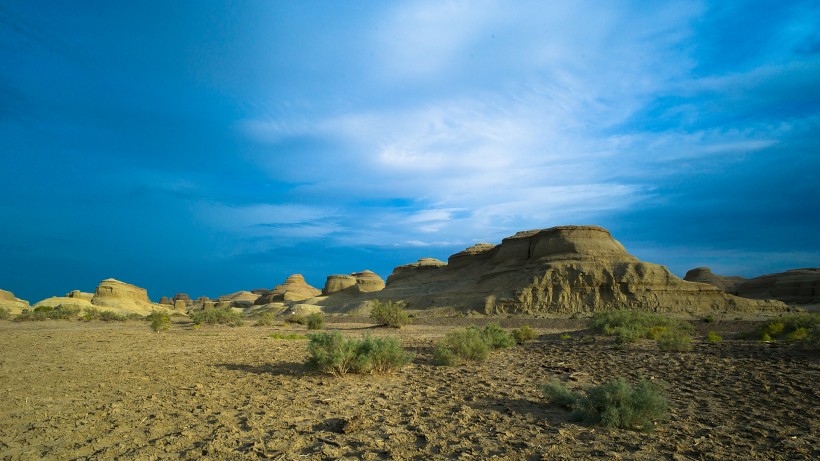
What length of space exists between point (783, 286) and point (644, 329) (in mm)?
57661

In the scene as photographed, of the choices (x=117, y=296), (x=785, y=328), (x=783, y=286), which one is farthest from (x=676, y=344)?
(x=783, y=286)

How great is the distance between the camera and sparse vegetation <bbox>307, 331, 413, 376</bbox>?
987cm

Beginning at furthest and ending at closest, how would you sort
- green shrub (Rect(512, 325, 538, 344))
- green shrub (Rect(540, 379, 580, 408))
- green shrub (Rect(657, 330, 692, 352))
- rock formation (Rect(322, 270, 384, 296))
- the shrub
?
rock formation (Rect(322, 270, 384, 296)), green shrub (Rect(512, 325, 538, 344)), green shrub (Rect(657, 330, 692, 352)), green shrub (Rect(540, 379, 580, 408)), the shrub

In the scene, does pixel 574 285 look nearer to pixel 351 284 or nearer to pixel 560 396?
pixel 560 396

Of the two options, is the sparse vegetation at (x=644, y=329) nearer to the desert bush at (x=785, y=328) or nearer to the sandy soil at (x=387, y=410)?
the sandy soil at (x=387, y=410)

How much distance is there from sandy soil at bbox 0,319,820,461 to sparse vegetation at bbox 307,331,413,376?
0.33m

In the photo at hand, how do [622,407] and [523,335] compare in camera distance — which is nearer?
[622,407]

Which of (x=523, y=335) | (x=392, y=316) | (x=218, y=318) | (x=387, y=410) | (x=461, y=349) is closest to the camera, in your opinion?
(x=387, y=410)

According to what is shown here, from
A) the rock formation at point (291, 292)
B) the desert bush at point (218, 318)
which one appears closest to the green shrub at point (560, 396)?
the desert bush at point (218, 318)

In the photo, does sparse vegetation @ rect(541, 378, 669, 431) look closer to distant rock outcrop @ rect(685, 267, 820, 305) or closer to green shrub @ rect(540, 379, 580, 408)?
green shrub @ rect(540, 379, 580, 408)

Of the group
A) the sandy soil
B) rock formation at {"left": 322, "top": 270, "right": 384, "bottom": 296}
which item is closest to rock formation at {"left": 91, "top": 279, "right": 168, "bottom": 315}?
rock formation at {"left": 322, "top": 270, "right": 384, "bottom": 296}

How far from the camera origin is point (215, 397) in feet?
25.7

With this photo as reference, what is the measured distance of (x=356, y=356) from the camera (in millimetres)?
10133

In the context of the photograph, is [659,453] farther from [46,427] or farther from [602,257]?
[602,257]
